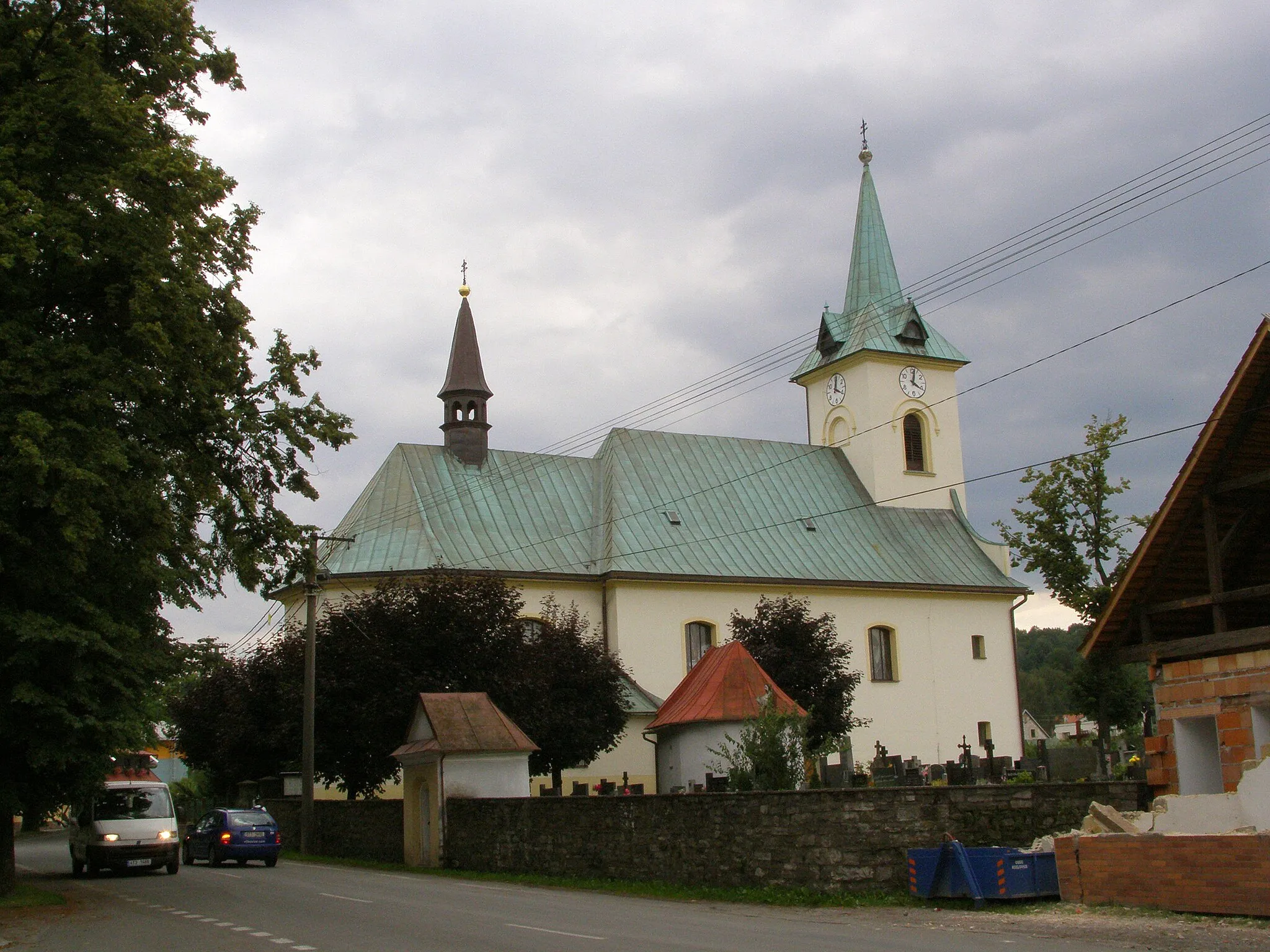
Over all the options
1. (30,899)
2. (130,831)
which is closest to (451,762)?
(130,831)

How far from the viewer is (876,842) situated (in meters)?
16.6

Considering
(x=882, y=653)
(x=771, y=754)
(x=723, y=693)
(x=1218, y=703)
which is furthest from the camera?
(x=882, y=653)

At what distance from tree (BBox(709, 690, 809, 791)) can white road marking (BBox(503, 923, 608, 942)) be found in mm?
7971

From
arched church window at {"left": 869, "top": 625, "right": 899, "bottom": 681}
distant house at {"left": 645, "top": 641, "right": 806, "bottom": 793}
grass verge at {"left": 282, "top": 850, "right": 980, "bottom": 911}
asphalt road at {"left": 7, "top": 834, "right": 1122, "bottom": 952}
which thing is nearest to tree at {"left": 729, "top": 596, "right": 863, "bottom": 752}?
distant house at {"left": 645, "top": 641, "right": 806, "bottom": 793}

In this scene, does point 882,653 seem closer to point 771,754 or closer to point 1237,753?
point 771,754

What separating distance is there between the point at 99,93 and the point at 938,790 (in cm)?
1417

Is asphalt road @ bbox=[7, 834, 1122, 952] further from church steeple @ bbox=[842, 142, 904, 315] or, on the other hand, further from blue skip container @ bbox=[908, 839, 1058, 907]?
church steeple @ bbox=[842, 142, 904, 315]

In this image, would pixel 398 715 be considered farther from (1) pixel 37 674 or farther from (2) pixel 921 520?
(2) pixel 921 520

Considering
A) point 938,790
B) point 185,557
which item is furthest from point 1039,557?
point 185,557

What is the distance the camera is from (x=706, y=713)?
30.4 metres

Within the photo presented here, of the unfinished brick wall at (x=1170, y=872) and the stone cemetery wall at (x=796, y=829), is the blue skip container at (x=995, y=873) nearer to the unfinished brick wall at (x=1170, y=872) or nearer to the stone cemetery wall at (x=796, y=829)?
the unfinished brick wall at (x=1170, y=872)

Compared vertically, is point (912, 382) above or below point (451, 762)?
above

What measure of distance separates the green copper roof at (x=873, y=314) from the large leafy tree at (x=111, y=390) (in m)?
33.5

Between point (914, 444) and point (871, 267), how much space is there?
7245 millimetres
